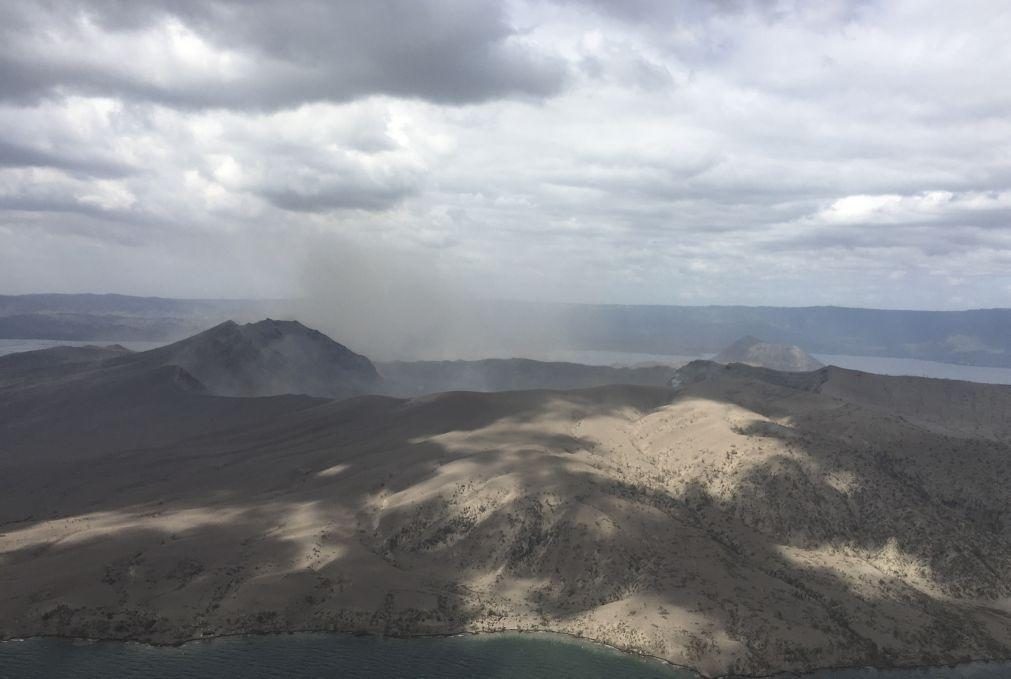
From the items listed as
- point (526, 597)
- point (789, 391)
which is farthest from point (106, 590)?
point (789, 391)

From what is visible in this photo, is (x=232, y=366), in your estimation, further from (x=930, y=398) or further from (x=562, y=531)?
(x=930, y=398)

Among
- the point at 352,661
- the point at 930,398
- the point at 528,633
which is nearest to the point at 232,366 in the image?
the point at 352,661

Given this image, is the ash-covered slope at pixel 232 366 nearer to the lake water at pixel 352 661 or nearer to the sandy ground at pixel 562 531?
the sandy ground at pixel 562 531

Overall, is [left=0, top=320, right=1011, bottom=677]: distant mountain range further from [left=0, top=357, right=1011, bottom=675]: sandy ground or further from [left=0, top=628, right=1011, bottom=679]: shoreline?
[left=0, top=628, right=1011, bottom=679]: shoreline

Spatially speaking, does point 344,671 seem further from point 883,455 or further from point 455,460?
point 883,455

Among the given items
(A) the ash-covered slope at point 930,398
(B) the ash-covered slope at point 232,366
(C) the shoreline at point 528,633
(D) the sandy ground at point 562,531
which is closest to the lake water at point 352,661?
(C) the shoreline at point 528,633

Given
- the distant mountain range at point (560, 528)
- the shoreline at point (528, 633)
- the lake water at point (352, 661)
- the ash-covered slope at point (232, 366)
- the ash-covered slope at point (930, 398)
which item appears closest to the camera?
the lake water at point (352, 661)
